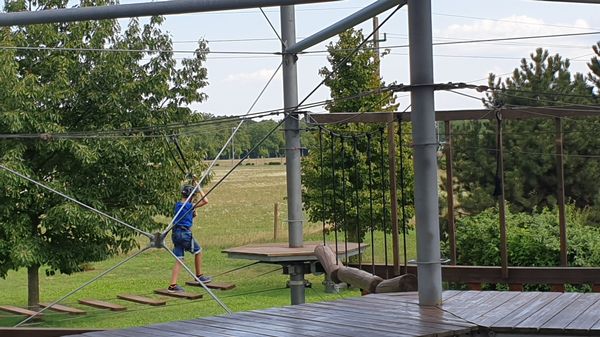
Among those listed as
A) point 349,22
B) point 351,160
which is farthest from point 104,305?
point 349,22

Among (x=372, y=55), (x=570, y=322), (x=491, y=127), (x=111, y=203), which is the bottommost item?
(x=570, y=322)

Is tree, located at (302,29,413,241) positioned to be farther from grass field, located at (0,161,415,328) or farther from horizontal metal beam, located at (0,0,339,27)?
horizontal metal beam, located at (0,0,339,27)

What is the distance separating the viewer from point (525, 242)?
11.3m

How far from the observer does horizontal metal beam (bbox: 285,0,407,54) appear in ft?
25.7

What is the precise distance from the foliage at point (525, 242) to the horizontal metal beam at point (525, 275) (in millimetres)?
2614

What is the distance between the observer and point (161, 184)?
48.6ft

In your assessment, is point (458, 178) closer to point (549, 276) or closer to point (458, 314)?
point (549, 276)

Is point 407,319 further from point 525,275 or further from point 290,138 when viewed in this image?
point 290,138

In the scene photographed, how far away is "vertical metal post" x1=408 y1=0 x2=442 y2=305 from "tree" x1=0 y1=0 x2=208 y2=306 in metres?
7.64

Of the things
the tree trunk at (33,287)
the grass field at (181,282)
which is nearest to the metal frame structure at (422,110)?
the grass field at (181,282)

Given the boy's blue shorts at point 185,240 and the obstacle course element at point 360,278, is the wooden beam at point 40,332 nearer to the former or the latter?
the obstacle course element at point 360,278

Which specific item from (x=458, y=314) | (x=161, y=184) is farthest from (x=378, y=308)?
(x=161, y=184)

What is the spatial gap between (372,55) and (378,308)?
11627mm

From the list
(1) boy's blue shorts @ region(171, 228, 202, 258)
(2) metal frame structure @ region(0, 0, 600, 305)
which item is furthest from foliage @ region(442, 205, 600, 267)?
(2) metal frame structure @ region(0, 0, 600, 305)
